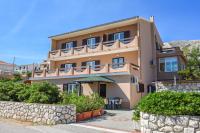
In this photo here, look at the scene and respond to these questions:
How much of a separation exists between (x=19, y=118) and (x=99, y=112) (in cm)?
602

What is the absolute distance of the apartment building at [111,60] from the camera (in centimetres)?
2552

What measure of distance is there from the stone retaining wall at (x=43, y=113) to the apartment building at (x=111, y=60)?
808 centimetres

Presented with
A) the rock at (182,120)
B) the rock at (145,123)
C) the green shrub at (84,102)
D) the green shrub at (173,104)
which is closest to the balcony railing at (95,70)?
the green shrub at (84,102)

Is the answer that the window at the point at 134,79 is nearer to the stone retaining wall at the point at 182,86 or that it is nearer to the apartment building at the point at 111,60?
the apartment building at the point at 111,60

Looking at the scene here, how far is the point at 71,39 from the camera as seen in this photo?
35.4 m

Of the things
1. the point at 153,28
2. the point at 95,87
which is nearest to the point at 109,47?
the point at 95,87

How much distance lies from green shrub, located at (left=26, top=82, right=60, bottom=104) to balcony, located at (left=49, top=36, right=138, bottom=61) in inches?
438

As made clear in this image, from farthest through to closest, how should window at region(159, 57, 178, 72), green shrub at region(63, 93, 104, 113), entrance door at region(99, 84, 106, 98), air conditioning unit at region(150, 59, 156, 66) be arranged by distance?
window at region(159, 57, 178, 72), air conditioning unit at region(150, 59, 156, 66), entrance door at region(99, 84, 106, 98), green shrub at region(63, 93, 104, 113)

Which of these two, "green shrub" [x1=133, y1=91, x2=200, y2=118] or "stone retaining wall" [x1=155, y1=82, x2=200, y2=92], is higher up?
"stone retaining wall" [x1=155, y1=82, x2=200, y2=92]

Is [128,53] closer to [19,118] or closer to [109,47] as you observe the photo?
[109,47]

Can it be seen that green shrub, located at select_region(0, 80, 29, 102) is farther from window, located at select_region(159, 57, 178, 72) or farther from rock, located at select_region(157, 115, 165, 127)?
window, located at select_region(159, 57, 178, 72)

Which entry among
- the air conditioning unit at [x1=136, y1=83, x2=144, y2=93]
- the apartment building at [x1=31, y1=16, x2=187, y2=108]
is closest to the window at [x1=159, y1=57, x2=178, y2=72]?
the apartment building at [x1=31, y1=16, x2=187, y2=108]

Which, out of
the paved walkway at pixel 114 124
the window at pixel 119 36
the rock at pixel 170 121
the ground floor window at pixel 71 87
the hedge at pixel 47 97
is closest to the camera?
the rock at pixel 170 121

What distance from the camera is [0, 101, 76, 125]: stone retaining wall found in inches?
610
